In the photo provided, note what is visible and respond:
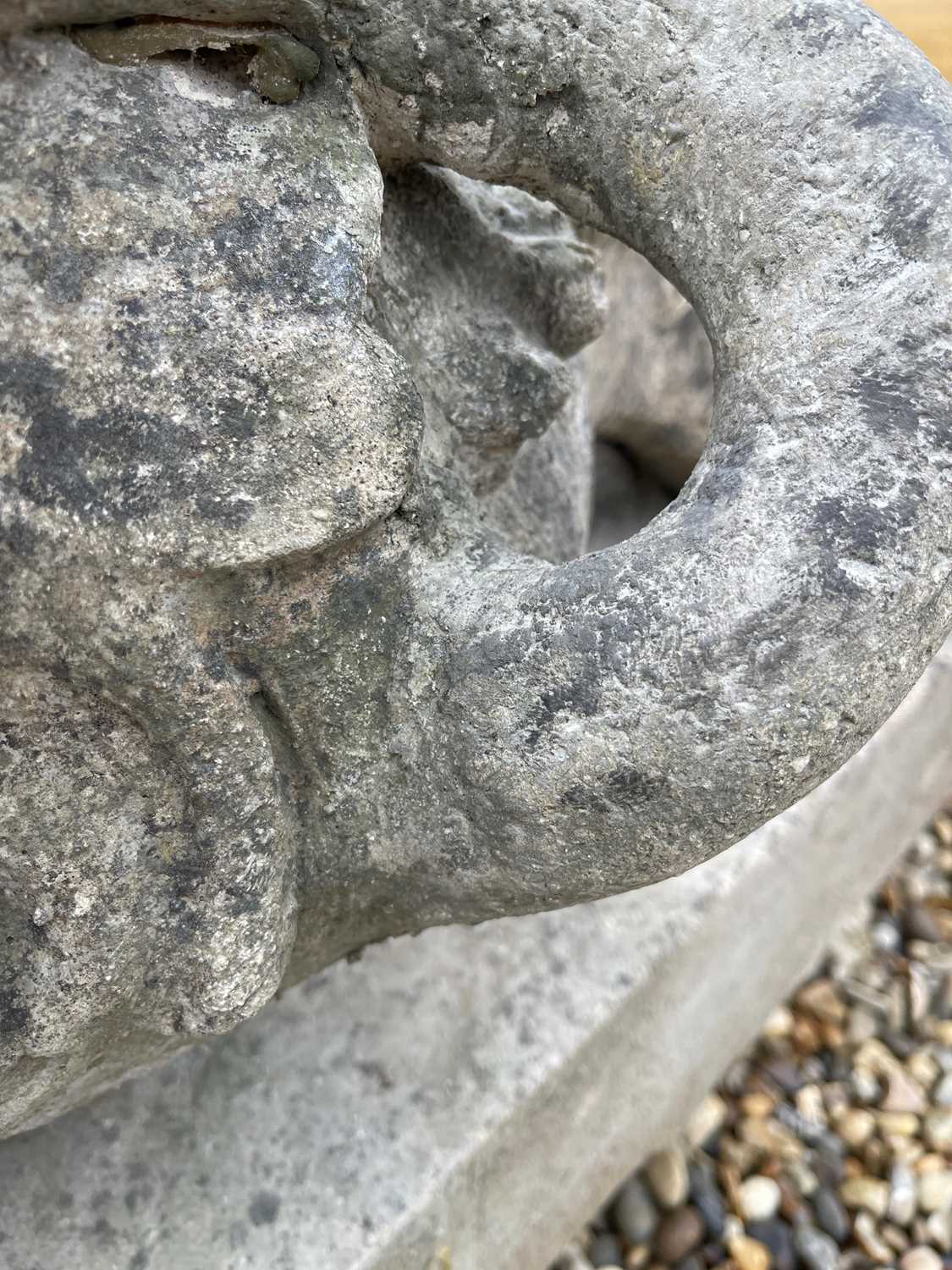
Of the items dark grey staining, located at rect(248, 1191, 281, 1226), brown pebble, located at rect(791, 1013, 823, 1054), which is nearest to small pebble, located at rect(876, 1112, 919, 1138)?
brown pebble, located at rect(791, 1013, 823, 1054)

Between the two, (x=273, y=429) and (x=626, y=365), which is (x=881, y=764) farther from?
(x=273, y=429)

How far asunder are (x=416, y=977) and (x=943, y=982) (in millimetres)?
776

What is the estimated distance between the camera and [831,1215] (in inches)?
43.4

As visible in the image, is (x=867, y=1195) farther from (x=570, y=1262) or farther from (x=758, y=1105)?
(x=570, y=1262)

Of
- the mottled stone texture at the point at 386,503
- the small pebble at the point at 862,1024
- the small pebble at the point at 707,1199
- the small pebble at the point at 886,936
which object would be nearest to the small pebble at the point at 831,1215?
the small pebble at the point at 707,1199

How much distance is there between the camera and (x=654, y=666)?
487 mm

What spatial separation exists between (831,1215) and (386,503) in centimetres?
98

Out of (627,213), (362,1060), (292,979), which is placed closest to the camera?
(627,213)

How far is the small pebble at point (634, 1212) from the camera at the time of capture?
41.9 inches

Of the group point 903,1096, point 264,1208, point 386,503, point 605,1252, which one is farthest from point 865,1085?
point 386,503

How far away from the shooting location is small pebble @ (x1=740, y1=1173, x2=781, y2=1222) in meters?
1.09

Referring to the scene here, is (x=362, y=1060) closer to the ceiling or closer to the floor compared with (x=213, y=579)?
closer to the floor

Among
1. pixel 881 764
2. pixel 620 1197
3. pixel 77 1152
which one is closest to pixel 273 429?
pixel 77 1152

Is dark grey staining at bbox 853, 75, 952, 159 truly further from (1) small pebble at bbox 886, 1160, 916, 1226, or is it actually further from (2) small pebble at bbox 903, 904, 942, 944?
(2) small pebble at bbox 903, 904, 942, 944
